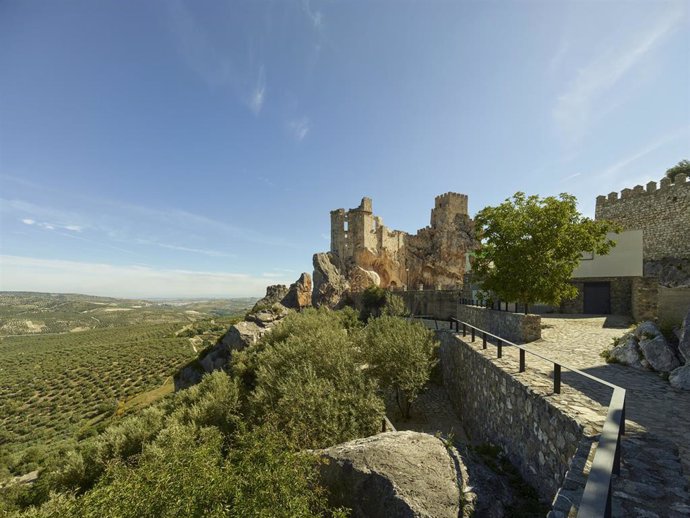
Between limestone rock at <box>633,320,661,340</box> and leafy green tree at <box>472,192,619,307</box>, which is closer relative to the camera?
limestone rock at <box>633,320,661,340</box>

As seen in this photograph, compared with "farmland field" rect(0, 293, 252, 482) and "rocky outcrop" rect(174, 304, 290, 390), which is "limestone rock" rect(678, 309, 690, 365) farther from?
"farmland field" rect(0, 293, 252, 482)

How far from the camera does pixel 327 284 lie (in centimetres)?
4053

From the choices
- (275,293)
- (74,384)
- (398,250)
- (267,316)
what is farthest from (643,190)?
(74,384)

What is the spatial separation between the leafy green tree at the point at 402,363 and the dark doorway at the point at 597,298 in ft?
45.0

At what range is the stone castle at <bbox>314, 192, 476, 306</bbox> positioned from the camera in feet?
145

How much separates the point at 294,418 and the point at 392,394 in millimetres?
6348

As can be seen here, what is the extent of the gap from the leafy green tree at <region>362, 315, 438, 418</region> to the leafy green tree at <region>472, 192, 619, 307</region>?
4795 millimetres

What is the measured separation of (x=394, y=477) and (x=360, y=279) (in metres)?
37.5

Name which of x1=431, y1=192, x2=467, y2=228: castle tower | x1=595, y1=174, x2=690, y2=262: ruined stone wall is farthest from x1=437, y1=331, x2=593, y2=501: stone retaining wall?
x1=431, y1=192, x2=467, y2=228: castle tower

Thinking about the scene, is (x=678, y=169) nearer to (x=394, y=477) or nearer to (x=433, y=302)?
(x=433, y=302)

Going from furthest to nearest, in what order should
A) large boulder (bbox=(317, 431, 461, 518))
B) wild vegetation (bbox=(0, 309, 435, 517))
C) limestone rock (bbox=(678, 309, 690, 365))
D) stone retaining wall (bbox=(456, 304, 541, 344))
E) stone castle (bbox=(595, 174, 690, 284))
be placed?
stone castle (bbox=(595, 174, 690, 284)), stone retaining wall (bbox=(456, 304, 541, 344)), limestone rock (bbox=(678, 309, 690, 365)), large boulder (bbox=(317, 431, 461, 518)), wild vegetation (bbox=(0, 309, 435, 517))

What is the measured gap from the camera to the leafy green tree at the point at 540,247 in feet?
42.0

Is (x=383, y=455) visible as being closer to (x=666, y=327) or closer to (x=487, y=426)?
(x=487, y=426)

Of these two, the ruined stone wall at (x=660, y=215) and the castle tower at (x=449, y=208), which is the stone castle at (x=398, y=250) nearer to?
the castle tower at (x=449, y=208)
